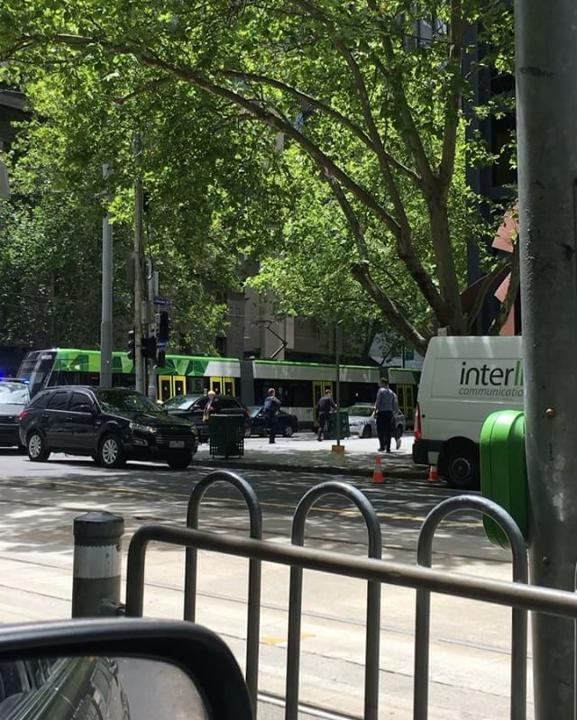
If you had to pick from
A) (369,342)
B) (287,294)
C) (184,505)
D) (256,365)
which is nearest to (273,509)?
(184,505)

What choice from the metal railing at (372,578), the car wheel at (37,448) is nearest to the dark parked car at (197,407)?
the car wheel at (37,448)

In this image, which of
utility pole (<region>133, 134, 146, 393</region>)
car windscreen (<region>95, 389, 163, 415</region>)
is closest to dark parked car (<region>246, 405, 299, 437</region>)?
utility pole (<region>133, 134, 146, 393</region>)

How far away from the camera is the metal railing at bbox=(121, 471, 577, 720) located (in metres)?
2.68

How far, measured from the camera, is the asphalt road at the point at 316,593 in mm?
4816

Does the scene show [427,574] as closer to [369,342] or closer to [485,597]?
[485,597]

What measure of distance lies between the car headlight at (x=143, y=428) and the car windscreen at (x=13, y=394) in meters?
7.24

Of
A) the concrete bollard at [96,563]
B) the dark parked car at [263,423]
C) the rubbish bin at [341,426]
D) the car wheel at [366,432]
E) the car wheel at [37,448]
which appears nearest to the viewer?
the concrete bollard at [96,563]

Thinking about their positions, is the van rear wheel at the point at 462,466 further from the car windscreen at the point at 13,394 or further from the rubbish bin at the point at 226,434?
the car windscreen at the point at 13,394

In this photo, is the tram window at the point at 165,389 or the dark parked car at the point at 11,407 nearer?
the dark parked car at the point at 11,407

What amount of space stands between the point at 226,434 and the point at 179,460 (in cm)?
234

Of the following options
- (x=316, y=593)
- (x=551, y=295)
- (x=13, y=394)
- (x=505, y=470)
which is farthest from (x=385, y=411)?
(x=551, y=295)

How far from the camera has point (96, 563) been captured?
3.70 meters

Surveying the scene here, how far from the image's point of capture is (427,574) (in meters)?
2.82

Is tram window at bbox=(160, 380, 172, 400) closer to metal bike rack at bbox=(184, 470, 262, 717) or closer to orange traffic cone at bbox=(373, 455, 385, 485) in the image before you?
orange traffic cone at bbox=(373, 455, 385, 485)
